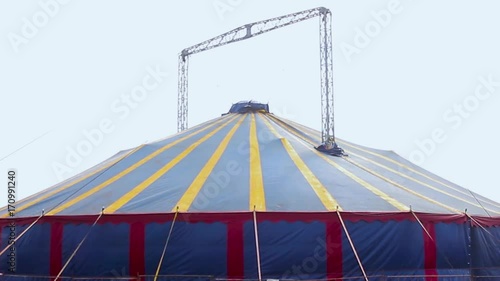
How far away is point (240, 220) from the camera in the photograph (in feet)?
25.4

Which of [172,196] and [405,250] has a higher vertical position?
[172,196]

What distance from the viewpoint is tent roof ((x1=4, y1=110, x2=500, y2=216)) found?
8.25 metres

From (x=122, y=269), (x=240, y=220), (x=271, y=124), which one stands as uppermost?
(x=271, y=124)

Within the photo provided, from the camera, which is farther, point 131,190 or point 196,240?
point 131,190

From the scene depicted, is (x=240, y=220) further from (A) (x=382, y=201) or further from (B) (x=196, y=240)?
(A) (x=382, y=201)

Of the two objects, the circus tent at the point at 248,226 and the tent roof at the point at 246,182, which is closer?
the circus tent at the point at 248,226

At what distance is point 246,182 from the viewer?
346 inches

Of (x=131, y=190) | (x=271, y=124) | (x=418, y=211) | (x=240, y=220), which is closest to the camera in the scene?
(x=240, y=220)

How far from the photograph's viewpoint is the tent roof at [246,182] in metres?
8.25

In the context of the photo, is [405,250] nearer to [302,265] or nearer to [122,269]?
[302,265]

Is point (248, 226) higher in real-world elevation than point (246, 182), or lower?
lower

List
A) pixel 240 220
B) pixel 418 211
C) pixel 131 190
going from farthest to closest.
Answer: pixel 131 190 < pixel 418 211 < pixel 240 220

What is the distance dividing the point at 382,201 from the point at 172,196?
9.49ft

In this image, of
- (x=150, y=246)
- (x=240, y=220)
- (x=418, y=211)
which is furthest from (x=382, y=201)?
(x=150, y=246)
